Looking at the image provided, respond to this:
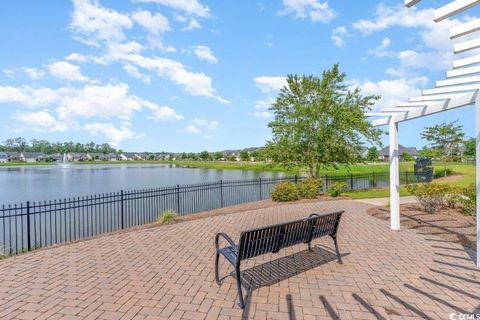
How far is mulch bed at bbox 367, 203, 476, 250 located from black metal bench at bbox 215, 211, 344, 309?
3.29m

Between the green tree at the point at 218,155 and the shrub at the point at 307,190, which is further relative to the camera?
the green tree at the point at 218,155

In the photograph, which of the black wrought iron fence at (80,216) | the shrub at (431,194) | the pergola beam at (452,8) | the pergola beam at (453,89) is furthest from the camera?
the shrub at (431,194)

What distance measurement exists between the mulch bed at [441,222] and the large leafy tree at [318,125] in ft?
18.3

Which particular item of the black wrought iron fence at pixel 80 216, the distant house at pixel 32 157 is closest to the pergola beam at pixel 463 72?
the black wrought iron fence at pixel 80 216

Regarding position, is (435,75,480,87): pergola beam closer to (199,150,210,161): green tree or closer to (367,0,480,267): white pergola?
(367,0,480,267): white pergola

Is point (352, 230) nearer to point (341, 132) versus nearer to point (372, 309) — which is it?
point (372, 309)

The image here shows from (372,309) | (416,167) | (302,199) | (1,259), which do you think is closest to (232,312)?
(372,309)

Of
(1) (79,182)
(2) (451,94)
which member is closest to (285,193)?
(2) (451,94)

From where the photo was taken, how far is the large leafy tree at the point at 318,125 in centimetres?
1455

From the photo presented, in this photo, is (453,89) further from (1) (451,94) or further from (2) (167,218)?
(2) (167,218)

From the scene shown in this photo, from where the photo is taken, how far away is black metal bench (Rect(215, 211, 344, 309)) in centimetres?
359

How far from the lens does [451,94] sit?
513cm

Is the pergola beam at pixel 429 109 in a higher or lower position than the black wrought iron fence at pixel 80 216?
higher

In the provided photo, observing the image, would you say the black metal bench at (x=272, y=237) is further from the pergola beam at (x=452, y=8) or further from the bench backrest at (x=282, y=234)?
the pergola beam at (x=452, y=8)
